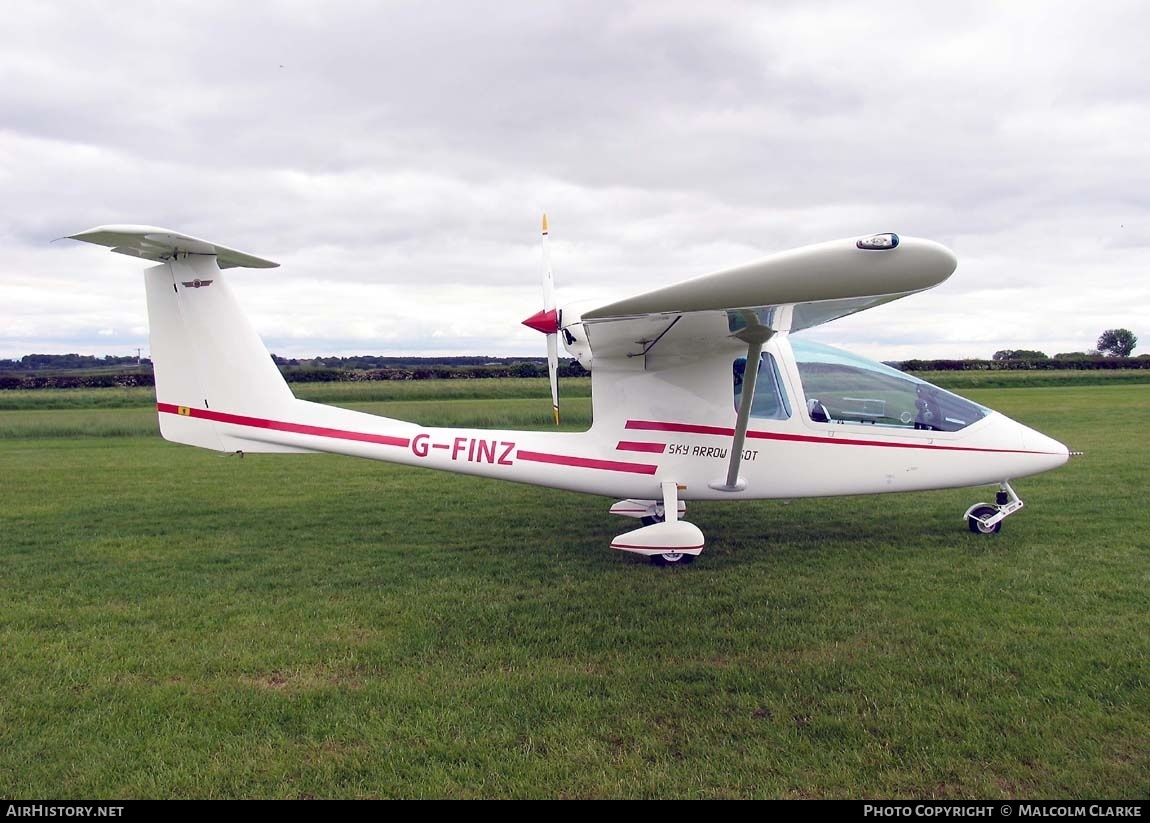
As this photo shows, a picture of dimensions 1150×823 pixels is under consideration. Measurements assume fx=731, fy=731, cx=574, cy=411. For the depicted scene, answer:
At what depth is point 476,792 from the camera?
322 cm

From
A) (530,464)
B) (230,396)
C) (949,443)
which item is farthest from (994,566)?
(230,396)

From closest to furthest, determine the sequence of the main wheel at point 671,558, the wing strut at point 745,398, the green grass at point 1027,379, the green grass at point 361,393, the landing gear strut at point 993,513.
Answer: the wing strut at point 745,398 < the main wheel at point 671,558 < the landing gear strut at point 993,513 < the green grass at point 361,393 < the green grass at point 1027,379

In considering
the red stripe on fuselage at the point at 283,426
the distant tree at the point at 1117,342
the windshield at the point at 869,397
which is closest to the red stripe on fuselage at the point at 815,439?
the windshield at the point at 869,397

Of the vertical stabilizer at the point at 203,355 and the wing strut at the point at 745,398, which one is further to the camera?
the vertical stabilizer at the point at 203,355

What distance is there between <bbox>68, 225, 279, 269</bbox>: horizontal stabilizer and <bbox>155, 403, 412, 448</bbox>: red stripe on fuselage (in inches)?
59.0

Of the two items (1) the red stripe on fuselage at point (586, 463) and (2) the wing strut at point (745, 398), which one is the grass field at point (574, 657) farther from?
(1) the red stripe on fuselage at point (586, 463)

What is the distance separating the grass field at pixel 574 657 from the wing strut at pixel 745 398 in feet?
2.39

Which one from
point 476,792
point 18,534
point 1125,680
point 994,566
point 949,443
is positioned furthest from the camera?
point 18,534

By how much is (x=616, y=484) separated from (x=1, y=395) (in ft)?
141

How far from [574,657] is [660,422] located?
3011 mm

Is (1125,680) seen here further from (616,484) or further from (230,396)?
(230,396)

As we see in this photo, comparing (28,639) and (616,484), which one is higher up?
(616,484)

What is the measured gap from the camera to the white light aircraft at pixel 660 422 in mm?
7047

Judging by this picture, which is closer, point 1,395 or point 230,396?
point 230,396
